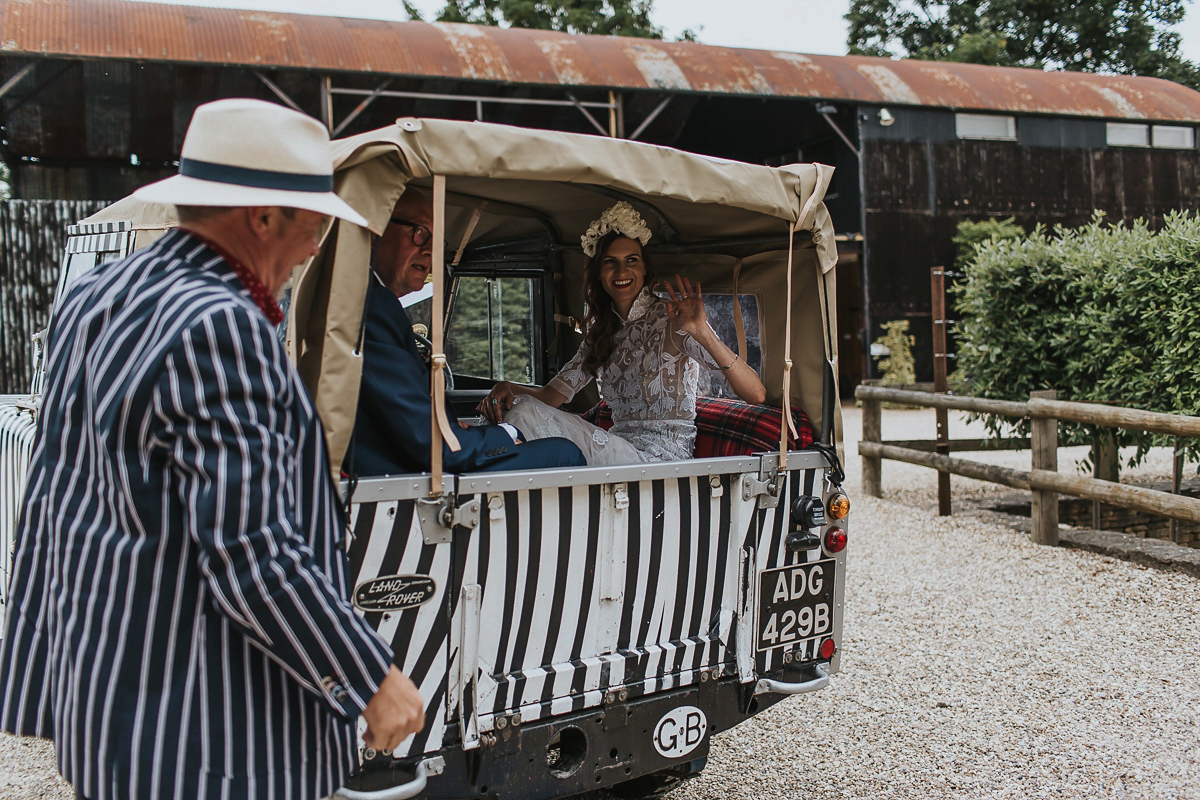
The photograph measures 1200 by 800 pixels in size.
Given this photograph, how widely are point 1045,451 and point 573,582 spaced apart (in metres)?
5.77

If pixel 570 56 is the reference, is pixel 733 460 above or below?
below

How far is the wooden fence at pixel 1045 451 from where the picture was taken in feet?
21.1

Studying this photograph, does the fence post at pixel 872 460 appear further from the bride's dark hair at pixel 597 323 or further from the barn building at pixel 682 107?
the barn building at pixel 682 107

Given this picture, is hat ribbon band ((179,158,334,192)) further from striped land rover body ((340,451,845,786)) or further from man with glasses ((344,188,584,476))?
striped land rover body ((340,451,845,786))

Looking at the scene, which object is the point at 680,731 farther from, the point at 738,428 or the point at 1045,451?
the point at 1045,451

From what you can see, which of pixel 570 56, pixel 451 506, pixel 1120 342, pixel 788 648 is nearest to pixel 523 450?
pixel 451 506

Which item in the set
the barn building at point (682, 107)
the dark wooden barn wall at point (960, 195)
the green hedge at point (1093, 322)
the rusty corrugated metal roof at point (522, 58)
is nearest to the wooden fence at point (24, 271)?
the barn building at point (682, 107)

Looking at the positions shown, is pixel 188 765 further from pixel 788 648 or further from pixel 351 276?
pixel 788 648

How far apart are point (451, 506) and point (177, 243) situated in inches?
46.3

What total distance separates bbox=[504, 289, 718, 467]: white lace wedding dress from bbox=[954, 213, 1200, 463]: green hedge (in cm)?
523

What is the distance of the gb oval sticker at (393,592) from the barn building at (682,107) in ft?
46.6

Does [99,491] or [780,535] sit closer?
[99,491]

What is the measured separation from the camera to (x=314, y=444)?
5.62ft

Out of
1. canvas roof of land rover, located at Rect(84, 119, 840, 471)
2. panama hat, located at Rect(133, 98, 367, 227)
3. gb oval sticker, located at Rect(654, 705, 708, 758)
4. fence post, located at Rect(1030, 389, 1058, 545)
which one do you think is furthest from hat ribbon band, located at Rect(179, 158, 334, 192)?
fence post, located at Rect(1030, 389, 1058, 545)
